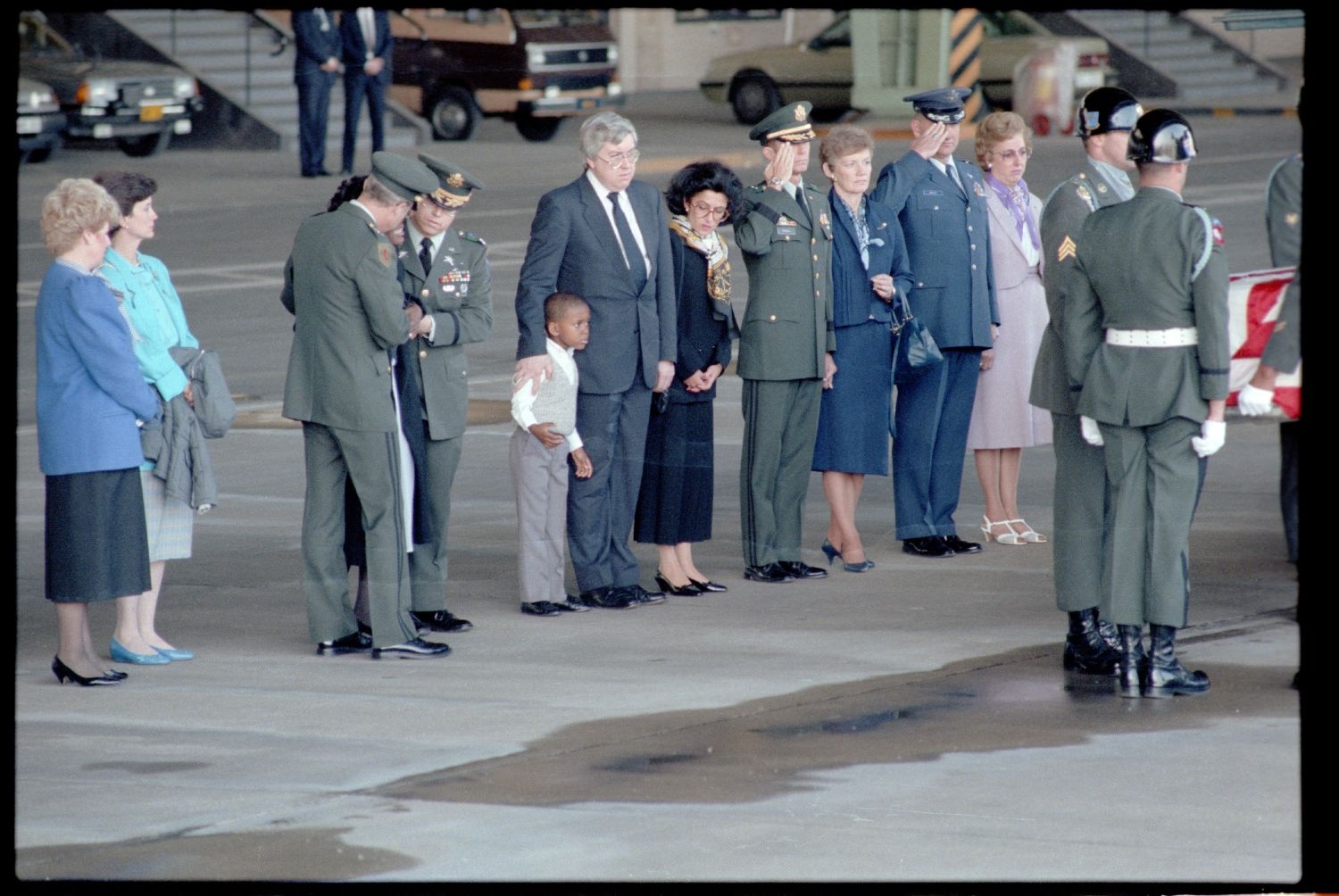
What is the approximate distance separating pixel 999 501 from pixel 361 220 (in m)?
3.39

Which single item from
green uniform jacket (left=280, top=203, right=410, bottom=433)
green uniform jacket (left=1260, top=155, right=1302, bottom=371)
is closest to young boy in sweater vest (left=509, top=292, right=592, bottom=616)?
green uniform jacket (left=280, top=203, right=410, bottom=433)

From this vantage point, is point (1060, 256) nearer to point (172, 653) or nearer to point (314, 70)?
point (172, 653)

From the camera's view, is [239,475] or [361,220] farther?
[239,475]

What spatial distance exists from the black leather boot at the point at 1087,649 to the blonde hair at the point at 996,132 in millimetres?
2616

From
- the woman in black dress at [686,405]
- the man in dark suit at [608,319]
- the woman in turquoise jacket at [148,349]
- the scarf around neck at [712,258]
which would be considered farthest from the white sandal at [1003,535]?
the woman in turquoise jacket at [148,349]

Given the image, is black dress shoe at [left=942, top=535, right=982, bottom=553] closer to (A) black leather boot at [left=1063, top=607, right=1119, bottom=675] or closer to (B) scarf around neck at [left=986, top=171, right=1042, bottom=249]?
(B) scarf around neck at [left=986, top=171, right=1042, bottom=249]

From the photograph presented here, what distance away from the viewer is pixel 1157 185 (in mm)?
7020

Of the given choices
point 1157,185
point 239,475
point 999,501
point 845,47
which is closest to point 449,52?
point 845,47

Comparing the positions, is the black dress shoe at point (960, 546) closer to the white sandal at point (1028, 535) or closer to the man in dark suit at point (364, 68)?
the white sandal at point (1028, 535)

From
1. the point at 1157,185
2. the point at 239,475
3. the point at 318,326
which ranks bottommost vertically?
the point at 239,475

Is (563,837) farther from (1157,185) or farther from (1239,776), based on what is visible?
(1157,185)

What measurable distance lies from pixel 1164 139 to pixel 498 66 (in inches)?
823

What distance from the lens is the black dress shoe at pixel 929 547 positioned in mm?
9391

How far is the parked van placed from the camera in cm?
2708
